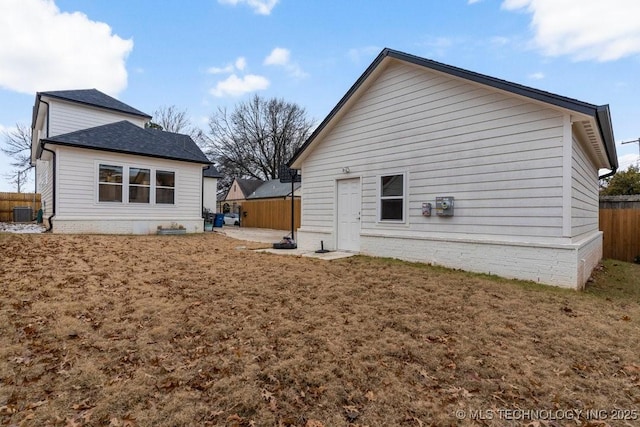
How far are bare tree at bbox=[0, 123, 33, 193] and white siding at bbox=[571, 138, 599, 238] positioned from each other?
123 feet

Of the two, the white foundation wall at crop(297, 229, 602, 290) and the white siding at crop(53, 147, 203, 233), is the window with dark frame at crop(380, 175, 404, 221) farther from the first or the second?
the white siding at crop(53, 147, 203, 233)

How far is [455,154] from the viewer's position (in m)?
6.98

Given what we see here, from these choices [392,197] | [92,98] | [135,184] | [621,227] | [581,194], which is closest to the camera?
[581,194]

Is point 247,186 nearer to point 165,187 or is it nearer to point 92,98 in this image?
point 92,98

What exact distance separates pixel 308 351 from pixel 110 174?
1207 cm

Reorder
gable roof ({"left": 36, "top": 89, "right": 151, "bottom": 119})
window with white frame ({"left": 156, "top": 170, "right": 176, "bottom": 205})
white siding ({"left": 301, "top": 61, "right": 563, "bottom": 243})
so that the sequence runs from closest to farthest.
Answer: white siding ({"left": 301, "top": 61, "right": 563, "bottom": 243}) → window with white frame ({"left": 156, "top": 170, "right": 176, "bottom": 205}) → gable roof ({"left": 36, "top": 89, "right": 151, "bottom": 119})

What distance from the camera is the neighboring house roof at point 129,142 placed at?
1148 cm

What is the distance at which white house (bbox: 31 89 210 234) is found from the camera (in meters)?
11.2

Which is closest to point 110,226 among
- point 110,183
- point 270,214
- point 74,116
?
point 110,183

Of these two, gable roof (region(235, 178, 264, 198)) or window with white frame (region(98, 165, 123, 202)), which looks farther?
gable roof (region(235, 178, 264, 198))

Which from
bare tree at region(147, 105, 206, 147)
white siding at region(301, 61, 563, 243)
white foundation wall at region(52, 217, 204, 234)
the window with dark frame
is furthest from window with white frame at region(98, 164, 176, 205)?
bare tree at region(147, 105, 206, 147)

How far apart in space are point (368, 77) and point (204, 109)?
3185cm

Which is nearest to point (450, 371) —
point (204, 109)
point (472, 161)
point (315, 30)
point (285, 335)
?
point (285, 335)

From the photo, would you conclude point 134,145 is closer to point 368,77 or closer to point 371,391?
point 368,77
